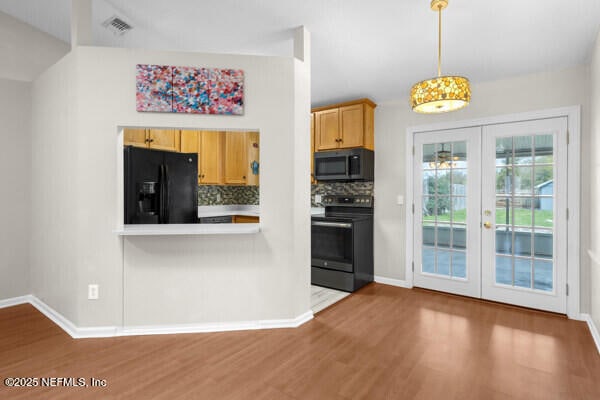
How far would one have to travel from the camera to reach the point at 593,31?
2453 millimetres

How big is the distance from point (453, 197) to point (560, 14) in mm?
1976

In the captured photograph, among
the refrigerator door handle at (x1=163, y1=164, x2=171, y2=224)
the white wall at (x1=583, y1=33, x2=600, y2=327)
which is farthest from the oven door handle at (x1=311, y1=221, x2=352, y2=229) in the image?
the white wall at (x1=583, y1=33, x2=600, y2=327)

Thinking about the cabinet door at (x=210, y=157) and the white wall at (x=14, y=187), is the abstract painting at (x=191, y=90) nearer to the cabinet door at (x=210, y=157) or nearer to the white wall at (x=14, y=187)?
the white wall at (x=14, y=187)

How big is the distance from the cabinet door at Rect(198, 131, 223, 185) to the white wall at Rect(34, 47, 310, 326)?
77.2 inches

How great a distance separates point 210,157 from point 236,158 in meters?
0.41

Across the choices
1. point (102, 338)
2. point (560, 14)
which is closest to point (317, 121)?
point (560, 14)

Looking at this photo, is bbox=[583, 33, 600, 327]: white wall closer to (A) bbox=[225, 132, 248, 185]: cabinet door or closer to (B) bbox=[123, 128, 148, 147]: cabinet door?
(A) bbox=[225, 132, 248, 185]: cabinet door

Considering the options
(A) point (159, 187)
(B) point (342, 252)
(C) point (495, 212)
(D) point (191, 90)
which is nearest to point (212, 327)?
(A) point (159, 187)

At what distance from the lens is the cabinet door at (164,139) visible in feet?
13.0

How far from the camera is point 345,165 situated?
4.09m

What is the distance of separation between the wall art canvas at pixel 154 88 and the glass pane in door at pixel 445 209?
3.01 meters

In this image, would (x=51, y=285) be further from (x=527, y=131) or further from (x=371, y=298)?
(x=527, y=131)

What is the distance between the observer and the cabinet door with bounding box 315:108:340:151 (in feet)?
13.9

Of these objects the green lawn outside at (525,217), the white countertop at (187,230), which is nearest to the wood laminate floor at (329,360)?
the white countertop at (187,230)
